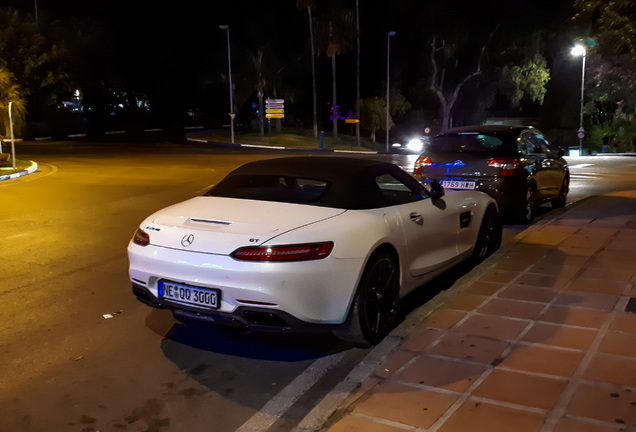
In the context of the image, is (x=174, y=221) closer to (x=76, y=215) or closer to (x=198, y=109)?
(x=76, y=215)

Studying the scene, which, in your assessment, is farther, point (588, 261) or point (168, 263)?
point (588, 261)

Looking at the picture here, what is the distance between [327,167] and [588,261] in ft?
12.0

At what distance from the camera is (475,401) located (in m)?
3.92

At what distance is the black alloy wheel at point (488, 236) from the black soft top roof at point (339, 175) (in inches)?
61.1

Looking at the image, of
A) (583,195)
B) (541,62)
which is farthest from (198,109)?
(583,195)

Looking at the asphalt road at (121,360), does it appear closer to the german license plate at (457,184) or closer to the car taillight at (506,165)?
the german license plate at (457,184)

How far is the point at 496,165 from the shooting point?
9.52m

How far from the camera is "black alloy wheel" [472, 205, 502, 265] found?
24.4 ft

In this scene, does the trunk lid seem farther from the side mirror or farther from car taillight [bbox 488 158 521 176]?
car taillight [bbox 488 158 521 176]

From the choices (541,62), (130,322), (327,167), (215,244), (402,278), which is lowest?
(130,322)

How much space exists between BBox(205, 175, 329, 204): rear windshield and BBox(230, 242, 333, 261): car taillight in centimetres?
88

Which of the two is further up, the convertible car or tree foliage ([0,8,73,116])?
tree foliage ([0,8,73,116])

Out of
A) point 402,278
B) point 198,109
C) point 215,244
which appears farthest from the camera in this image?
point 198,109

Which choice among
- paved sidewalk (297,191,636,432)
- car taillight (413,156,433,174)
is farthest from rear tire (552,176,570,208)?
paved sidewalk (297,191,636,432)
